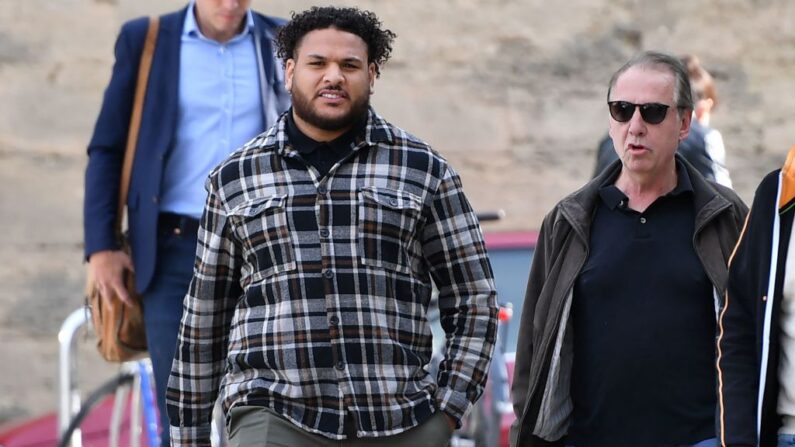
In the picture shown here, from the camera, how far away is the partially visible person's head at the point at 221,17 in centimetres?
552

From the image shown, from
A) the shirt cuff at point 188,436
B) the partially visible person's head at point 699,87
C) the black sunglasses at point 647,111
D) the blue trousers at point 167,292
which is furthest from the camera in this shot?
the partially visible person's head at point 699,87

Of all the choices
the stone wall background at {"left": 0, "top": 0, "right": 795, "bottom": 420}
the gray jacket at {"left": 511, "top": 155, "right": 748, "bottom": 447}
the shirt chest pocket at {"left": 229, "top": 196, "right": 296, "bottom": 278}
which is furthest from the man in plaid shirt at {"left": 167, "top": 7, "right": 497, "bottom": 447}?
the stone wall background at {"left": 0, "top": 0, "right": 795, "bottom": 420}

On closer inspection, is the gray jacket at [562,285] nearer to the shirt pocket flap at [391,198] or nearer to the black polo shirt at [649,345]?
the black polo shirt at [649,345]

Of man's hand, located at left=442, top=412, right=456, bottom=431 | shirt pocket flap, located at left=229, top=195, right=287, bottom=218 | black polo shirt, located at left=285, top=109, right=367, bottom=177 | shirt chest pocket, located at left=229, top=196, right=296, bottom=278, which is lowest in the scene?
man's hand, located at left=442, top=412, right=456, bottom=431

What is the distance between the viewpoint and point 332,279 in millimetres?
4344

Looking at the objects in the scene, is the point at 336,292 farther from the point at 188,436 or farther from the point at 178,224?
the point at 178,224

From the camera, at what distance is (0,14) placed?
942 cm

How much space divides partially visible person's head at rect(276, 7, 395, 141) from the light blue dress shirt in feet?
3.08

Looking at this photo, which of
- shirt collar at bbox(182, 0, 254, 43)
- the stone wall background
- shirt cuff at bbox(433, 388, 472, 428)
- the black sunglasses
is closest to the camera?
shirt cuff at bbox(433, 388, 472, 428)

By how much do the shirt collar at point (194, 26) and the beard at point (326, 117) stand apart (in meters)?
1.17

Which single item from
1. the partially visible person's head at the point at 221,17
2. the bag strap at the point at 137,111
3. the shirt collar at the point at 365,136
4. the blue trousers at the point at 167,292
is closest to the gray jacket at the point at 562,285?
the shirt collar at the point at 365,136

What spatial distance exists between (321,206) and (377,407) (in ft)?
1.71

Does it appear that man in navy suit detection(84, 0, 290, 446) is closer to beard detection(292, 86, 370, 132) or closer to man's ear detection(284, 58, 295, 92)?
man's ear detection(284, 58, 295, 92)

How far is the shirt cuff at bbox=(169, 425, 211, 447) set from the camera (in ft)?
15.3
